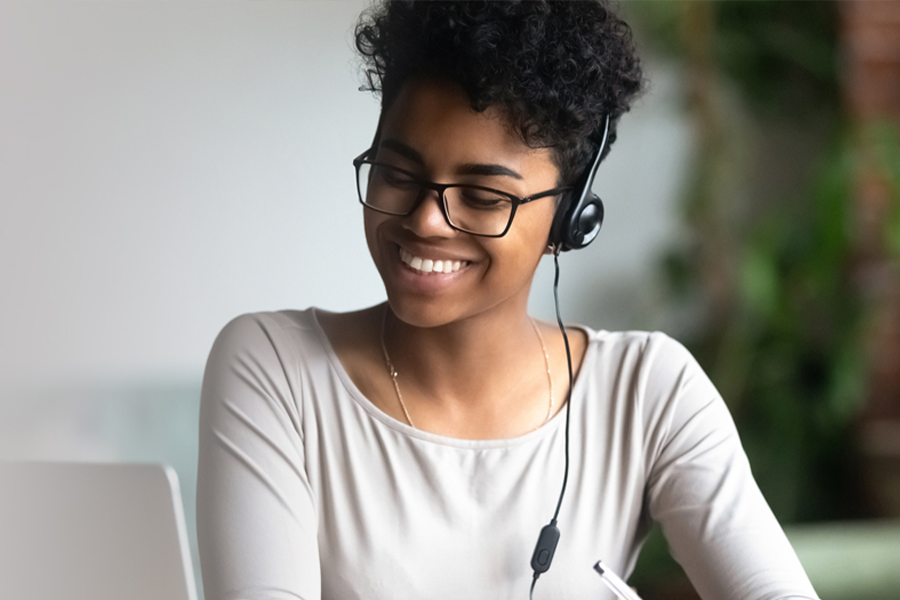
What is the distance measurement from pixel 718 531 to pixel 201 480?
0.64 metres

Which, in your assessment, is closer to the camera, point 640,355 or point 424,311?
point 424,311

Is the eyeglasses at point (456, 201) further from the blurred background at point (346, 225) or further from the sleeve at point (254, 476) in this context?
the blurred background at point (346, 225)

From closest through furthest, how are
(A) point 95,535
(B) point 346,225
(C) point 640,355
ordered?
(A) point 95,535
(C) point 640,355
(B) point 346,225

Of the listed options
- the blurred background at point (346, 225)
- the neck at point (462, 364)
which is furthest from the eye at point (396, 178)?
the blurred background at point (346, 225)

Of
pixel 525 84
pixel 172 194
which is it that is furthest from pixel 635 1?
pixel 525 84

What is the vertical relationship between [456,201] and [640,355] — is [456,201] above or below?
above

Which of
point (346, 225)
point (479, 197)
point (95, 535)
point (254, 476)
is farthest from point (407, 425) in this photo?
point (346, 225)

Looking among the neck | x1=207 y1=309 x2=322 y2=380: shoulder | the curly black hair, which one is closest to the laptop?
x1=207 y1=309 x2=322 y2=380: shoulder

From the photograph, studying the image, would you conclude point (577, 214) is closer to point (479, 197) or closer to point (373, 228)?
point (479, 197)

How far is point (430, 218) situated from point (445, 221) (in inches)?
0.8

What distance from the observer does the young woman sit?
1022 millimetres

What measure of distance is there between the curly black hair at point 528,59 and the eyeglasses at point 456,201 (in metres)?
0.08

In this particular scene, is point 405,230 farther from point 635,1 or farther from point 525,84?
point 635,1

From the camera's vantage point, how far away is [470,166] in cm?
102
